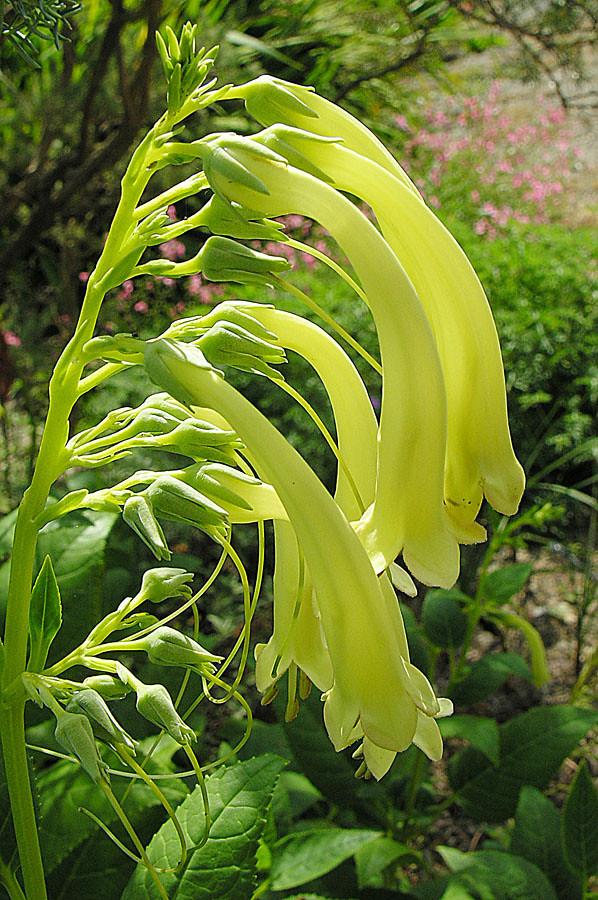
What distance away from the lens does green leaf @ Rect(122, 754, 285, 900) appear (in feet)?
2.80

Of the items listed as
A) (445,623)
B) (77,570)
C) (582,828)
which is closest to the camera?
(77,570)

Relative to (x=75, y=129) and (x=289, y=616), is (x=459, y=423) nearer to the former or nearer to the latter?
(x=289, y=616)

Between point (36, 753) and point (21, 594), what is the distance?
741 mm

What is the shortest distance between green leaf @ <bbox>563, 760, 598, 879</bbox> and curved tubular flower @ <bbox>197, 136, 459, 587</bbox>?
87 cm

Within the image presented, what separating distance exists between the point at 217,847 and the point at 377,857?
615 mm

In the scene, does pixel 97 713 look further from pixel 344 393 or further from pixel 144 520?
pixel 344 393

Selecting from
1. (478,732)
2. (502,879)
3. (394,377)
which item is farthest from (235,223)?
(478,732)

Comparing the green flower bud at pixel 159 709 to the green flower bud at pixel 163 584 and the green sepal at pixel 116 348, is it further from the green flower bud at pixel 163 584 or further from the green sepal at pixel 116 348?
the green sepal at pixel 116 348

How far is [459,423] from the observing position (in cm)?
64

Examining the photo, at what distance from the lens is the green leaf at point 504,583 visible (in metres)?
1.74

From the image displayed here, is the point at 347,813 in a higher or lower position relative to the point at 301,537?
lower

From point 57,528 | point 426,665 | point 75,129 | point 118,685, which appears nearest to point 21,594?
point 118,685

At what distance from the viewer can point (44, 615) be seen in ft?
2.52

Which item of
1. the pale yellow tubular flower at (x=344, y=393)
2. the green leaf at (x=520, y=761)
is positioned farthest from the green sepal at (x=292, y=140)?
the green leaf at (x=520, y=761)
